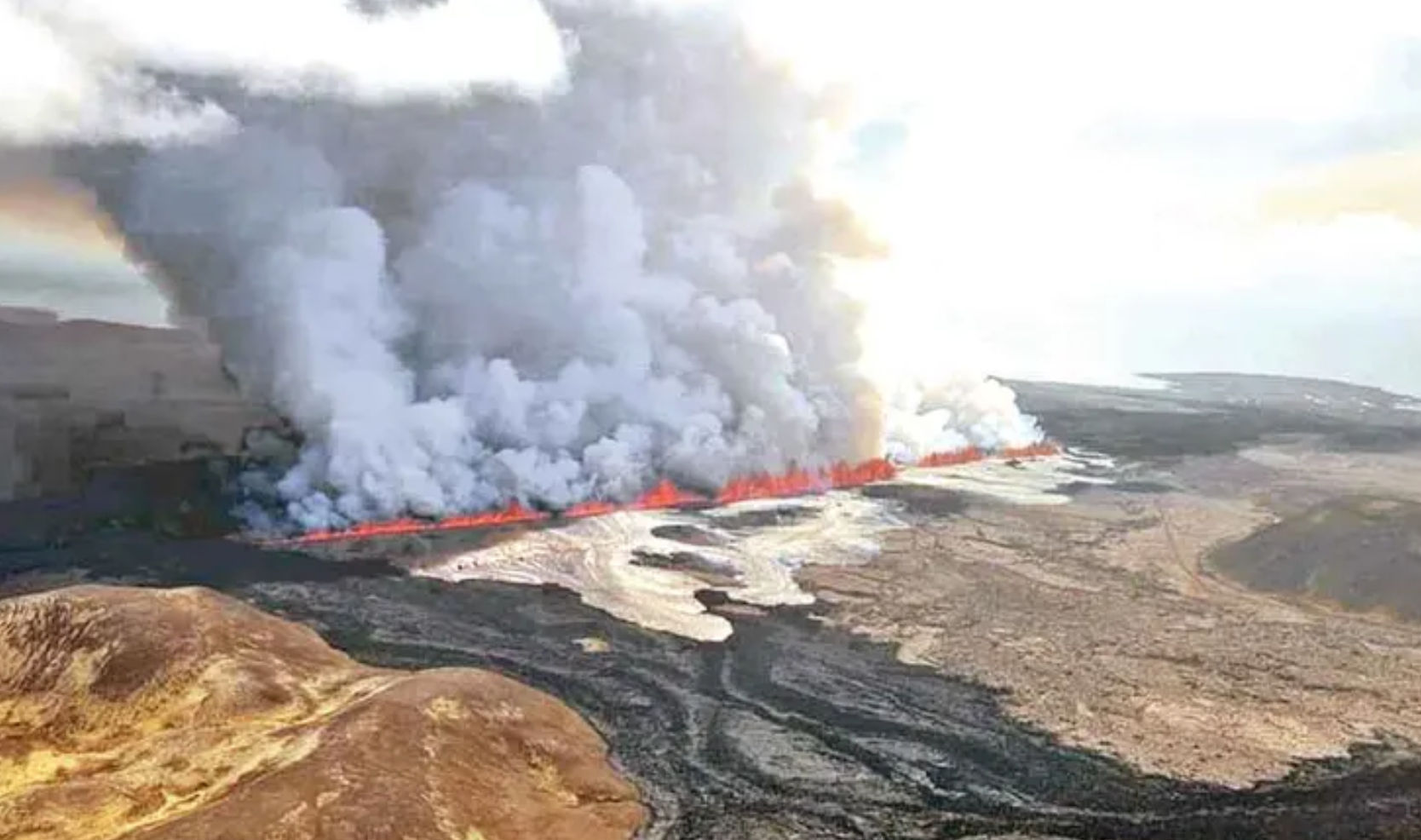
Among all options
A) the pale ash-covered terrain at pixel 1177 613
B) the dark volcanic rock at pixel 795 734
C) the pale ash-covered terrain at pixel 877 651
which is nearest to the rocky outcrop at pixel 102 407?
the pale ash-covered terrain at pixel 877 651

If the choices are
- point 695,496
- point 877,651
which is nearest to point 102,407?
point 695,496

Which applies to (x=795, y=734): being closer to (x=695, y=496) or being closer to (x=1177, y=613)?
(x=1177, y=613)

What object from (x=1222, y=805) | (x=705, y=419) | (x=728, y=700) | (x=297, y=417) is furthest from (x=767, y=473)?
(x=1222, y=805)

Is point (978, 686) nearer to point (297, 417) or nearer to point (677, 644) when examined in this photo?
point (677, 644)

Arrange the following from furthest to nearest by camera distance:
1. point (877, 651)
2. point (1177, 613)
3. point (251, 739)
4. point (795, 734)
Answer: point (1177, 613), point (877, 651), point (795, 734), point (251, 739)

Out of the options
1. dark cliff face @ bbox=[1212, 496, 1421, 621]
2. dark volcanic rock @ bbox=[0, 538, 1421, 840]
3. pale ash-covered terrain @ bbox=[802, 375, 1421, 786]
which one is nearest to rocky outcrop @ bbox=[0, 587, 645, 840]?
dark volcanic rock @ bbox=[0, 538, 1421, 840]

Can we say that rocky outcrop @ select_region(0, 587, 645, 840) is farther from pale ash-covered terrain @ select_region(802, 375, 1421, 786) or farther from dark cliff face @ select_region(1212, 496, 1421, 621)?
dark cliff face @ select_region(1212, 496, 1421, 621)

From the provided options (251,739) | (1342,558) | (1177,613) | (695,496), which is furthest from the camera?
(695,496)
